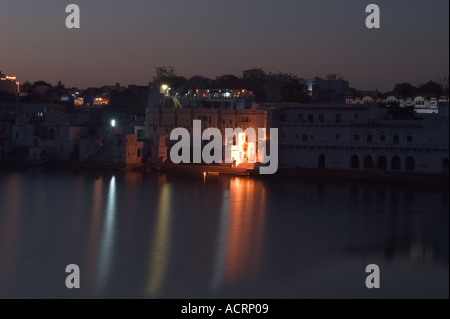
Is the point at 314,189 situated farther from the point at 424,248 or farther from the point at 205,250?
the point at 424,248

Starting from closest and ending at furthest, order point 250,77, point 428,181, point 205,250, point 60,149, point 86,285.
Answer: point 86,285 < point 205,250 < point 428,181 < point 60,149 < point 250,77

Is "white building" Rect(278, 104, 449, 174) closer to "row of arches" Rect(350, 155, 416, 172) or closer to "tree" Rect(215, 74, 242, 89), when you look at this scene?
"row of arches" Rect(350, 155, 416, 172)

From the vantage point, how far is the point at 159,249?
8.27m

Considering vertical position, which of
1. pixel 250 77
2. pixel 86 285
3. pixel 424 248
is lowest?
pixel 86 285

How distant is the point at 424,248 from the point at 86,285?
285 cm

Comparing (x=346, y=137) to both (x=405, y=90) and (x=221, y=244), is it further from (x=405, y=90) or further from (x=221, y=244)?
(x=405, y=90)

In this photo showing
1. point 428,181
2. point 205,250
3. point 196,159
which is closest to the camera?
point 205,250

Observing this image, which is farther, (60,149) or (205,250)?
(60,149)

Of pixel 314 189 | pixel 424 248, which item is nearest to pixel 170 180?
pixel 314 189

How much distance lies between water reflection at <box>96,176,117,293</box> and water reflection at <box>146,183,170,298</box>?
399 mm

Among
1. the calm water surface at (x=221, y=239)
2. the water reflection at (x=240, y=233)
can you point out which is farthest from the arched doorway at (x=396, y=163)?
the water reflection at (x=240, y=233)

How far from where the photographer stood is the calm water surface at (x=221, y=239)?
643 centimetres

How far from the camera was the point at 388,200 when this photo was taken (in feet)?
34.7

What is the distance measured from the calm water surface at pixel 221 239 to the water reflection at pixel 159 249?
0.01m
